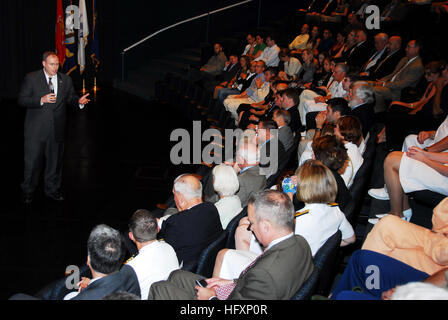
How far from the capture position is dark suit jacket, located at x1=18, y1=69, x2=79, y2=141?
4801 mm

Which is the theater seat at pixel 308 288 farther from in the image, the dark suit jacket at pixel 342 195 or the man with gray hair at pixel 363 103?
the man with gray hair at pixel 363 103

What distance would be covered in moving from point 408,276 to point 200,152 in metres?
4.39

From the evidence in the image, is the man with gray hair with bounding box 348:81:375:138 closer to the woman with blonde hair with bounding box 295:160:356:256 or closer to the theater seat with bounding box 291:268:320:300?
the woman with blonde hair with bounding box 295:160:356:256

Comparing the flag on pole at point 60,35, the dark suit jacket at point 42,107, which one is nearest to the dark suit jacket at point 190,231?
the dark suit jacket at point 42,107

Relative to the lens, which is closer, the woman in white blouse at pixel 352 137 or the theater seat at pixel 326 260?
the theater seat at pixel 326 260

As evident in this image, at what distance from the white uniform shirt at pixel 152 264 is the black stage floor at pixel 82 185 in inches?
56.4

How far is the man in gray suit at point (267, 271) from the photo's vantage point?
2205 mm

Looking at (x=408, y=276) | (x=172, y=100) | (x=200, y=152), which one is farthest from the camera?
(x=172, y=100)

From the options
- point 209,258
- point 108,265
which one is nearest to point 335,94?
point 209,258

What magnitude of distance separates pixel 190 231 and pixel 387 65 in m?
4.52

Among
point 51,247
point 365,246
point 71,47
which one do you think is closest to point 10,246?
point 51,247

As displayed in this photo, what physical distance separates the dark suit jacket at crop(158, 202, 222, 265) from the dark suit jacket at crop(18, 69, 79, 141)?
239cm

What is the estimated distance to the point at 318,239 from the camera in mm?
2918

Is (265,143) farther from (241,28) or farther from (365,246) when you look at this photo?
(241,28)
